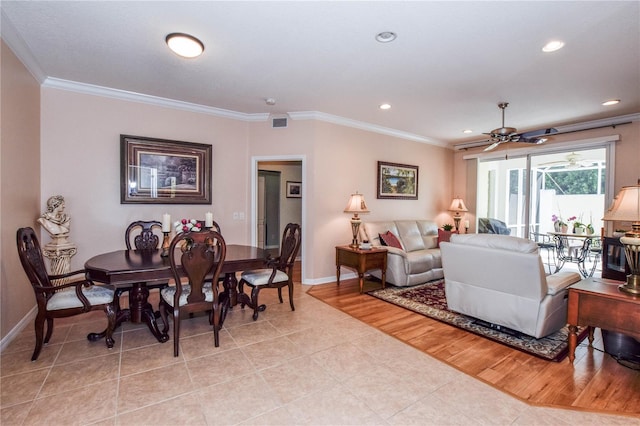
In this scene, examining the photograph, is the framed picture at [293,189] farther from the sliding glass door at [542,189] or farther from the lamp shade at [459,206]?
the sliding glass door at [542,189]

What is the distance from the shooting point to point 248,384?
84.0 inches

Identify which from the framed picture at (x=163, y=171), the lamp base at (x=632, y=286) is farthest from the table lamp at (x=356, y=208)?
the lamp base at (x=632, y=286)

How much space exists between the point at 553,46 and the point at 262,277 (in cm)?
357

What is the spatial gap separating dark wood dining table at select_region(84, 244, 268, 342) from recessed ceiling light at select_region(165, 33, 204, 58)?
74.2 inches

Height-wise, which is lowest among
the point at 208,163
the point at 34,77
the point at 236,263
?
the point at 236,263

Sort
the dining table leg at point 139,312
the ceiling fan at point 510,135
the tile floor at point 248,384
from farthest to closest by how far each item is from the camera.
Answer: the ceiling fan at point 510,135 → the dining table leg at point 139,312 → the tile floor at point 248,384

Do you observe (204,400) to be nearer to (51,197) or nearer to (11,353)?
(11,353)

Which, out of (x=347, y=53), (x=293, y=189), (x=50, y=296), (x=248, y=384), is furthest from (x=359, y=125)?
(x=50, y=296)

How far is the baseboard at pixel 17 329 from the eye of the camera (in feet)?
8.38

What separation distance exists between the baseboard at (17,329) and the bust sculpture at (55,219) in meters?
0.83

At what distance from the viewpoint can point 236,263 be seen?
294cm

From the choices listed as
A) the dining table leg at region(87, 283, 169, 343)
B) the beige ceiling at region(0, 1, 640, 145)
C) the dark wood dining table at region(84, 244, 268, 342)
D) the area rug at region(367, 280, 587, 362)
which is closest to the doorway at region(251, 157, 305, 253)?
the beige ceiling at region(0, 1, 640, 145)

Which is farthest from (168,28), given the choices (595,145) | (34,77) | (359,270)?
(595,145)

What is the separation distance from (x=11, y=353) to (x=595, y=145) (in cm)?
789
